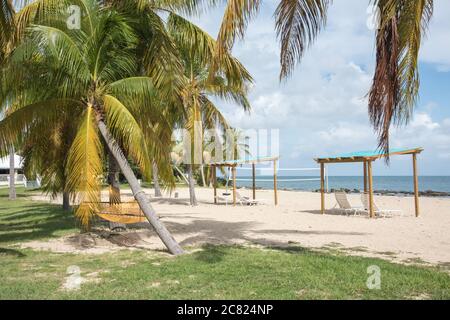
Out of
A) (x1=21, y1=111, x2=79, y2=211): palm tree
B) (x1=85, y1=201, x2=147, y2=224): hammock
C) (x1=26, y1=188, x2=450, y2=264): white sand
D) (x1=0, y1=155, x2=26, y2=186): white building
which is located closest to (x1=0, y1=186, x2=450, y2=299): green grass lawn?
(x1=26, y1=188, x2=450, y2=264): white sand

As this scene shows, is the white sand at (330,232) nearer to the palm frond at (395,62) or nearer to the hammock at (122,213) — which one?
the hammock at (122,213)

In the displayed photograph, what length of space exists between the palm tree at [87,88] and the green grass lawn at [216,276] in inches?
35.3

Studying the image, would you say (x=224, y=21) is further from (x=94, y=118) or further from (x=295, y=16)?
(x=94, y=118)

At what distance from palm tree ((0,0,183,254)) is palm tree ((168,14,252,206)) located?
1.07m

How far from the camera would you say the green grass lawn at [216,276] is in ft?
16.3

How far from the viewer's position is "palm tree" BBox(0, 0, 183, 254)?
22.7 ft

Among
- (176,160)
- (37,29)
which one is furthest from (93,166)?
(176,160)

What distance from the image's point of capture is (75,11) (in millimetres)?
8156

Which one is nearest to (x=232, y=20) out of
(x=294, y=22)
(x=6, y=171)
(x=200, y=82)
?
(x=294, y=22)

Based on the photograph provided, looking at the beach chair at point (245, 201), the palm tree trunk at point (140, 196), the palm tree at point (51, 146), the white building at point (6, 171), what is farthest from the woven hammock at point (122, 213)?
the white building at point (6, 171)

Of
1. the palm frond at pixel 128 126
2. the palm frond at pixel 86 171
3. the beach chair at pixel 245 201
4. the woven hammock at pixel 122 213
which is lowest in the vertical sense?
the beach chair at pixel 245 201

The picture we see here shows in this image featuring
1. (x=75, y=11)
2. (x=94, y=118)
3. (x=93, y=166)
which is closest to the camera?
(x=93, y=166)

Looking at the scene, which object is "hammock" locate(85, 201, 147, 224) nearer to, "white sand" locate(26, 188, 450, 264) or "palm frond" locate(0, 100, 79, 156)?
"white sand" locate(26, 188, 450, 264)
